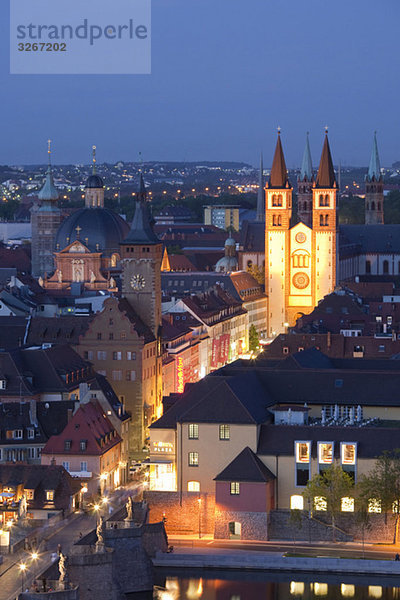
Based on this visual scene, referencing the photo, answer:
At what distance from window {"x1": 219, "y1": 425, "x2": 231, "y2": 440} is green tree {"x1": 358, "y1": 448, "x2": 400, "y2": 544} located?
7.37m

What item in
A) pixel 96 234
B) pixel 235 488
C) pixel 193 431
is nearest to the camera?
pixel 235 488

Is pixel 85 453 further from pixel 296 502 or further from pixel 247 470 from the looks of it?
pixel 296 502

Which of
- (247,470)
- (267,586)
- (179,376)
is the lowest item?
(267,586)

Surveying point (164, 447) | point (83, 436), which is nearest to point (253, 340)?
point (83, 436)

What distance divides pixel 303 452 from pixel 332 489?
362 centimetres

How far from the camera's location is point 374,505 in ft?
310

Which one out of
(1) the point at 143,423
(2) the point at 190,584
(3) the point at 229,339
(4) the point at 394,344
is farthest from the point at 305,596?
(3) the point at 229,339

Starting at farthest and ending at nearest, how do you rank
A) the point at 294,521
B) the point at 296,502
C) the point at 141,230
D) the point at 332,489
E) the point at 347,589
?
the point at 141,230, the point at 296,502, the point at 294,521, the point at 332,489, the point at 347,589

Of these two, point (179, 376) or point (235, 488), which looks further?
point (179, 376)

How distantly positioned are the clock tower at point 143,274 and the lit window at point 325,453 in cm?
3160

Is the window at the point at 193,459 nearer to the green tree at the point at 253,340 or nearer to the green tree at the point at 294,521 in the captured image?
the green tree at the point at 294,521

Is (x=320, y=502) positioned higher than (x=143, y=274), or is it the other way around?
(x=143, y=274)

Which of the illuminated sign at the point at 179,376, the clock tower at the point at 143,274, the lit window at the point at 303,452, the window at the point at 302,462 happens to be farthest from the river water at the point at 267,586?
the illuminated sign at the point at 179,376

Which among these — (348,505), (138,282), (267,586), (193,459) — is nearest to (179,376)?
(138,282)
